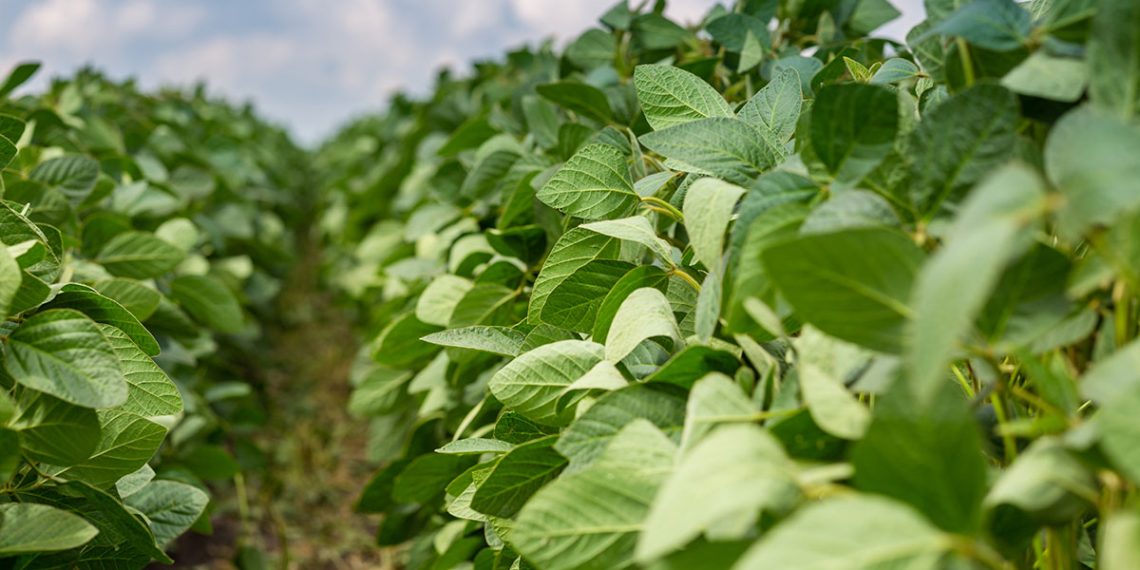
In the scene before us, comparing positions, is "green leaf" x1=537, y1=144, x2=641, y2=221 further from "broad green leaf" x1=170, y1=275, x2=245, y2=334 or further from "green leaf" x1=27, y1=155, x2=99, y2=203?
"broad green leaf" x1=170, y1=275, x2=245, y2=334

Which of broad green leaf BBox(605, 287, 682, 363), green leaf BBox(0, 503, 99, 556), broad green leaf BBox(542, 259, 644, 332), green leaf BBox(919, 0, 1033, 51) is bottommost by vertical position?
broad green leaf BBox(542, 259, 644, 332)

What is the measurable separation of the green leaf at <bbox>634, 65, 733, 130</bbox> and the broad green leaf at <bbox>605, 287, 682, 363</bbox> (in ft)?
0.80

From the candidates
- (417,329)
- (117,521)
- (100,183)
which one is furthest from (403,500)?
(100,183)

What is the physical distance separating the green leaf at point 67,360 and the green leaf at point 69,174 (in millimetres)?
798

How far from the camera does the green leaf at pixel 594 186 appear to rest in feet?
3.08

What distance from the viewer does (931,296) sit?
0.42 meters

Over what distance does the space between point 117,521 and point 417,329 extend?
2.22ft

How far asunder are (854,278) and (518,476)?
17.0 inches

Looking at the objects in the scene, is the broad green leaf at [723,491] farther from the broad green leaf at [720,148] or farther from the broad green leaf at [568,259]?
the broad green leaf at [568,259]

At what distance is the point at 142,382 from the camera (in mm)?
877

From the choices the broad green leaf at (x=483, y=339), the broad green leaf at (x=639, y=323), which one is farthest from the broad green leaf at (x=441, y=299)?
the broad green leaf at (x=639, y=323)

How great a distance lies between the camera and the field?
485 millimetres

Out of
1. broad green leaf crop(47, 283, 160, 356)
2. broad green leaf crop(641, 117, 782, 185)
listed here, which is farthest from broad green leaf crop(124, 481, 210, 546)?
broad green leaf crop(641, 117, 782, 185)

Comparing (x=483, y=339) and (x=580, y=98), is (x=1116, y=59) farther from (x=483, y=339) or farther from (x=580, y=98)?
(x=580, y=98)
